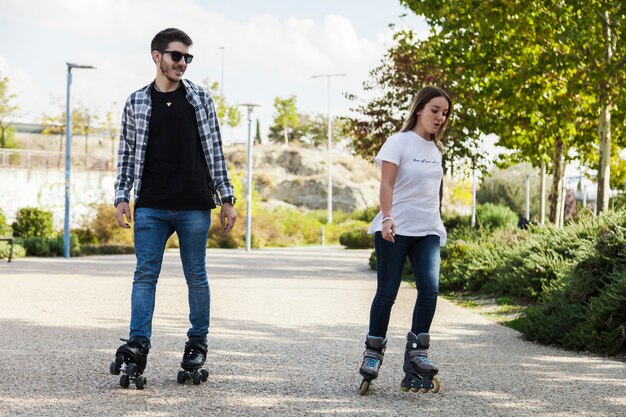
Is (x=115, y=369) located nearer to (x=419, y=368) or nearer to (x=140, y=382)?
(x=140, y=382)

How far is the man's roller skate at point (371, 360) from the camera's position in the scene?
5617mm

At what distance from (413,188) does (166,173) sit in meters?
1.41

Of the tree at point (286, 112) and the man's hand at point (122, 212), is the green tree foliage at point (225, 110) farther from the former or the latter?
the man's hand at point (122, 212)

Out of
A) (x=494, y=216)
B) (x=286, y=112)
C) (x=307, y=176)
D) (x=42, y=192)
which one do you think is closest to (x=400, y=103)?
(x=494, y=216)

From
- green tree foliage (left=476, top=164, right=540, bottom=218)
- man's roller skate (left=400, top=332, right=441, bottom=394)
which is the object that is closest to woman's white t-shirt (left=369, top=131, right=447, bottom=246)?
man's roller skate (left=400, top=332, right=441, bottom=394)

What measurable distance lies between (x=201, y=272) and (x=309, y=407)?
1.15 m

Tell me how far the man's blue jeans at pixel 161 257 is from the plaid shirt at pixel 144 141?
17cm

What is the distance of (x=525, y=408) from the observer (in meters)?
5.34

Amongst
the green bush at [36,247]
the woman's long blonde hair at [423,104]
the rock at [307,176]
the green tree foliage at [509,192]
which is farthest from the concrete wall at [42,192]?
the woman's long blonde hair at [423,104]

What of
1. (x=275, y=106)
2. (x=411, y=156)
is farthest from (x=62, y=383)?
(x=275, y=106)

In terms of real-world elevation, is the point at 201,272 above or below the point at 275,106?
below

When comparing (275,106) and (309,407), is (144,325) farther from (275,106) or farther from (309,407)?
(275,106)

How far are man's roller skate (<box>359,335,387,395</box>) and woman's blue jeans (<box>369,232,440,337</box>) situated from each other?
2.3 inches

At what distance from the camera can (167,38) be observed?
5.79 metres
